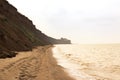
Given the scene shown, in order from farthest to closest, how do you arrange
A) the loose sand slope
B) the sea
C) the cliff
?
the cliff < the sea < the loose sand slope

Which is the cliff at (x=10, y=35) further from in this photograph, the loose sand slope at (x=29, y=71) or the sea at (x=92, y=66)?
the sea at (x=92, y=66)

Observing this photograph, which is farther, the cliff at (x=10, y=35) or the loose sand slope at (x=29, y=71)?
the cliff at (x=10, y=35)

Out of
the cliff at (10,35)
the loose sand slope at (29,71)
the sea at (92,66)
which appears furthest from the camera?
the cliff at (10,35)

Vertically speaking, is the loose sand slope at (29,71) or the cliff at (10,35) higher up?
the cliff at (10,35)

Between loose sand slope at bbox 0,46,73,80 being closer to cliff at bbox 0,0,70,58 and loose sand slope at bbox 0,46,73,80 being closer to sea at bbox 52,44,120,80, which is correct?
sea at bbox 52,44,120,80

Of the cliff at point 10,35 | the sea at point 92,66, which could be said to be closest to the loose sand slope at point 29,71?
the sea at point 92,66

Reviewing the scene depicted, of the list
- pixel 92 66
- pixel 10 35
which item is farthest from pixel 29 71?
pixel 10 35

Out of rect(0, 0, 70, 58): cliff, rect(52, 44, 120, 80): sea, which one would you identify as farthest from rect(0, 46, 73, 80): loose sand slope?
rect(0, 0, 70, 58): cliff

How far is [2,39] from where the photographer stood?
31484 millimetres

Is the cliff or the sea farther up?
the cliff

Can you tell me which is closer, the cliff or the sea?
the sea

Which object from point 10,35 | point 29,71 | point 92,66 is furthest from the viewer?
point 10,35

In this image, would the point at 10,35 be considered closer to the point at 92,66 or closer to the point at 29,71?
the point at 92,66

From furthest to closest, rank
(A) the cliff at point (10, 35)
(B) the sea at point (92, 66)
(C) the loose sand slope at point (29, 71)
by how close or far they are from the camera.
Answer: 1. (A) the cliff at point (10, 35)
2. (B) the sea at point (92, 66)
3. (C) the loose sand slope at point (29, 71)
